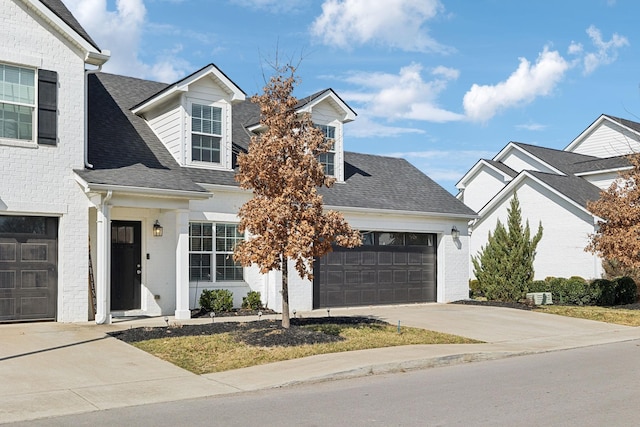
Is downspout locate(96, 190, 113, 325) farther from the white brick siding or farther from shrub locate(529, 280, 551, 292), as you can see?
shrub locate(529, 280, 551, 292)

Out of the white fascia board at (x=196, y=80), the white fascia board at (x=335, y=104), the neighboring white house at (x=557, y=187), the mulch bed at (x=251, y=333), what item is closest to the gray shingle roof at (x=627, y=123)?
the neighboring white house at (x=557, y=187)

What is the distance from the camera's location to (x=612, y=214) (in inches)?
877

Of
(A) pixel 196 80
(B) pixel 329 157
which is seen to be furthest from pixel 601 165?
(A) pixel 196 80

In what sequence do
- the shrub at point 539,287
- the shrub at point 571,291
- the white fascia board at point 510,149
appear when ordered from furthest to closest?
1. the white fascia board at point 510,149
2. the shrub at point 539,287
3. the shrub at point 571,291

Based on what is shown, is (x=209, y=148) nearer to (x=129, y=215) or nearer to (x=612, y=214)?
(x=129, y=215)

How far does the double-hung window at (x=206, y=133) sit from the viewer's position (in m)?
19.0

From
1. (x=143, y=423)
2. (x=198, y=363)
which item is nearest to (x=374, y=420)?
(x=143, y=423)

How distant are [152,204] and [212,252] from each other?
2.96 m

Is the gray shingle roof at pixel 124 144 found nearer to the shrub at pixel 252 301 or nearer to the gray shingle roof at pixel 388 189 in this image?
the shrub at pixel 252 301

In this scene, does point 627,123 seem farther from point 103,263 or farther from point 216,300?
point 103,263

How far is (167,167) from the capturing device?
1812cm

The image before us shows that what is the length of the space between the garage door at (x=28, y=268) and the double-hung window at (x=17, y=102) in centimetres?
191

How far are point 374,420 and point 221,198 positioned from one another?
38.8 ft

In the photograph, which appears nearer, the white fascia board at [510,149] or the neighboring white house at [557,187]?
the neighboring white house at [557,187]
